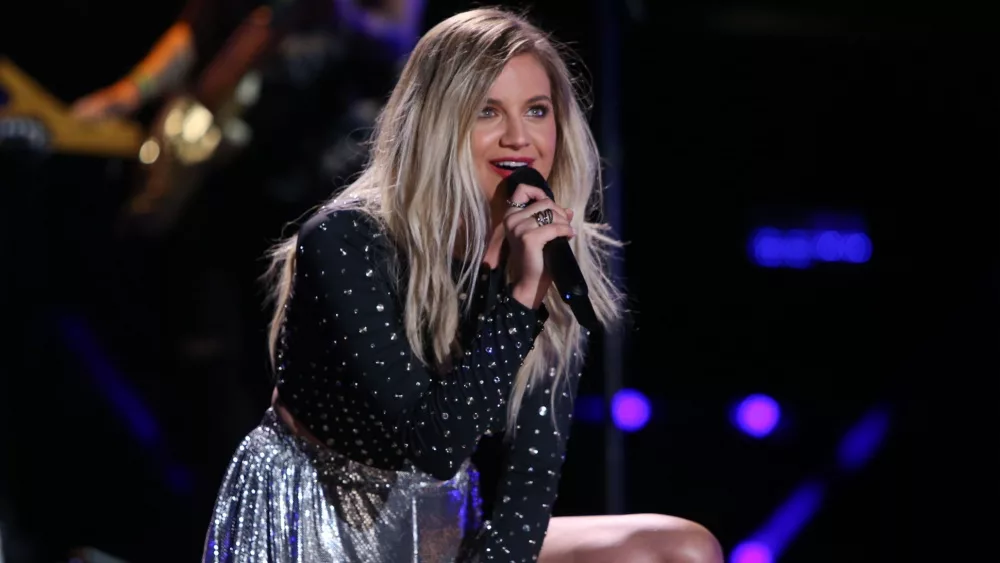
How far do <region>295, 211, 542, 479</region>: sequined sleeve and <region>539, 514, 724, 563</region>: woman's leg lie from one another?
226 mm

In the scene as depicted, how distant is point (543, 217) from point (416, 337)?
0.29 metres

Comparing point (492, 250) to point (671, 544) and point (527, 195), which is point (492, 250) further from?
point (671, 544)

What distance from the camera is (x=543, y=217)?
1.29m

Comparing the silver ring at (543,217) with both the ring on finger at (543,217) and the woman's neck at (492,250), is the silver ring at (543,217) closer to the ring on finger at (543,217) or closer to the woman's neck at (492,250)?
the ring on finger at (543,217)

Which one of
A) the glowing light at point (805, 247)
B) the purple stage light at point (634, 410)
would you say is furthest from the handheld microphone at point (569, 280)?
the glowing light at point (805, 247)

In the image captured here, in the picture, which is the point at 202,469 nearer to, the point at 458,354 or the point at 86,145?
the point at 86,145

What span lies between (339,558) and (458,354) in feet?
1.03

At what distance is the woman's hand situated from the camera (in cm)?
128

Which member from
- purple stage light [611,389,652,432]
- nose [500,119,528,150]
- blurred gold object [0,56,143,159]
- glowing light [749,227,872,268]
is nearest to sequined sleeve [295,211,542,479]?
nose [500,119,528,150]

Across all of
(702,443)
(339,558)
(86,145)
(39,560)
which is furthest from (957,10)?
(39,560)

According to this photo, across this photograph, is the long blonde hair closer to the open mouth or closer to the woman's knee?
the open mouth

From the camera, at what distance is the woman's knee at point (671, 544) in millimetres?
1487

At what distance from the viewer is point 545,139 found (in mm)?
1539

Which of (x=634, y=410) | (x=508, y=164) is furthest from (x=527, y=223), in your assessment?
(x=634, y=410)
